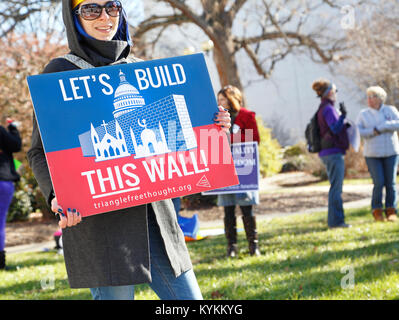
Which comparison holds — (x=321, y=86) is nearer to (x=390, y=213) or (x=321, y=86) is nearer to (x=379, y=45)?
(x=390, y=213)

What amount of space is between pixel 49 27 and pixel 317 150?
26.5 ft

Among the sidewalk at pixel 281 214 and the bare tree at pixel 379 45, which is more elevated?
the bare tree at pixel 379 45

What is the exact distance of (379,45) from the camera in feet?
57.1

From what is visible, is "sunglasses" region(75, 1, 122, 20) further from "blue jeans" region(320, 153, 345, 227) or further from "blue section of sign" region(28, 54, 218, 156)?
"blue jeans" region(320, 153, 345, 227)

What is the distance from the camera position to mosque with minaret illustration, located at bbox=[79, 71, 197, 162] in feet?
6.94

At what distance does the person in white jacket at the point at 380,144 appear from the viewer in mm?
7312

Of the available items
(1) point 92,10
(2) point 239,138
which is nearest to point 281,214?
(2) point 239,138

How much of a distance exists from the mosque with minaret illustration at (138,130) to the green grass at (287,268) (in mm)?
2328

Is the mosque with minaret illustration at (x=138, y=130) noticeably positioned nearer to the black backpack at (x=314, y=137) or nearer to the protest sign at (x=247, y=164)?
the protest sign at (x=247, y=164)

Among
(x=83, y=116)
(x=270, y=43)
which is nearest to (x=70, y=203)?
(x=83, y=116)

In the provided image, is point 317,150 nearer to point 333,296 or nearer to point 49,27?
point 333,296

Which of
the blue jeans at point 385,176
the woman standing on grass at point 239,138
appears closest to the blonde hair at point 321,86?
the blue jeans at point 385,176
